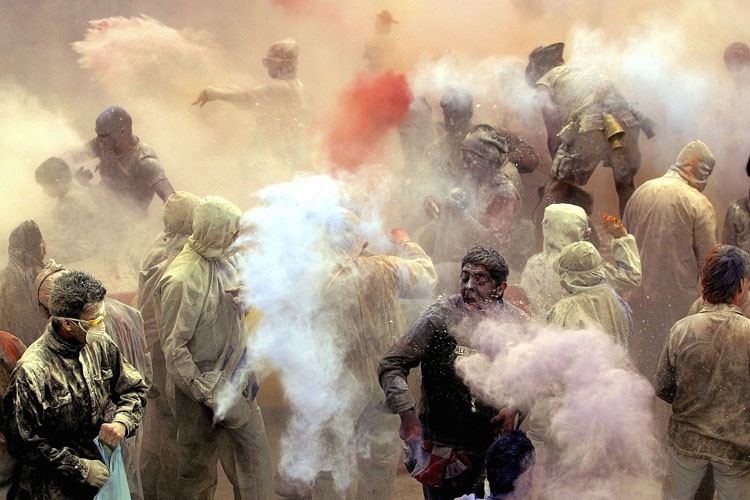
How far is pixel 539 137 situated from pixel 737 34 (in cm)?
218

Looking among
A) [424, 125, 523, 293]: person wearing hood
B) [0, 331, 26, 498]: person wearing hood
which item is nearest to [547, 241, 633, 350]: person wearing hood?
[424, 125, 523, 293]: person wearing hood

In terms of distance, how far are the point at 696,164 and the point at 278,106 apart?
12.4 feet

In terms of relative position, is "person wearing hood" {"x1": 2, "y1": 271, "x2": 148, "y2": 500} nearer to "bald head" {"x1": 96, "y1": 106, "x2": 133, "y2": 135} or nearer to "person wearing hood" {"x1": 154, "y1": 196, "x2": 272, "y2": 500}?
"person wearing hood" {"x1": 154, "y1": 196, "x2": 272, "y2": 500}

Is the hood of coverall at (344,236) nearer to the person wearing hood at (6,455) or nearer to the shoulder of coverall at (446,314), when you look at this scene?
the shoulder of coverall at (446,314)

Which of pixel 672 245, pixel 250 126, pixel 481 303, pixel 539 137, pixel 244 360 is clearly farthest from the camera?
pixel 250 126

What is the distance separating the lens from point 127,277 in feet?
23.4

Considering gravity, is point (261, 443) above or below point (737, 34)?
Answer: below

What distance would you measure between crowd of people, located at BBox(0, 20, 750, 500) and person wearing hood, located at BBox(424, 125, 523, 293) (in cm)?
2

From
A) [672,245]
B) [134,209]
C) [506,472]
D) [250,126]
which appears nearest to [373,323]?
[506,472]

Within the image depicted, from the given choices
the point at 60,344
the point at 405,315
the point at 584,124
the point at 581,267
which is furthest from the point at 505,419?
the point at 584,124

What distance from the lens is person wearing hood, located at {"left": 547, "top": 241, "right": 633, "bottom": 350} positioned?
4582 millimetres

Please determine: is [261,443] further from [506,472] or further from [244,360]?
[506,472]

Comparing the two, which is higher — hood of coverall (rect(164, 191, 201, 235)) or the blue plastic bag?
hood of coverall (rect(164, 191, 201, 235))

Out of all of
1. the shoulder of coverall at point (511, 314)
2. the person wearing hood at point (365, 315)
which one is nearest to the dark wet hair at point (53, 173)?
the person wearing hood at point (365, 315)
